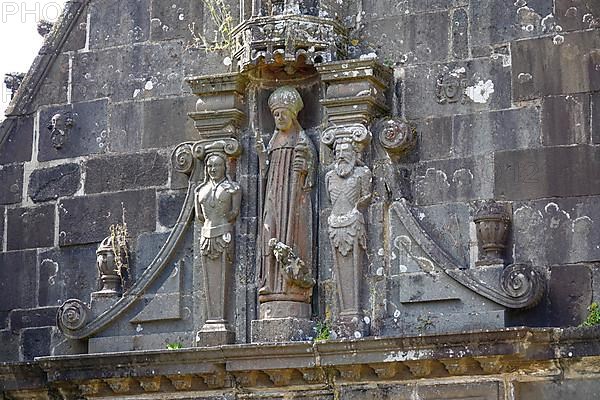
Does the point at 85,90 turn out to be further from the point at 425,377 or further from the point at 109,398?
the point at 425,377

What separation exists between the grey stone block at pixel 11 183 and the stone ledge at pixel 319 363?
148 cm

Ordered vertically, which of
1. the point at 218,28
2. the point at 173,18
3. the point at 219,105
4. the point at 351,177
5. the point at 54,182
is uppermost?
the point at 173,18

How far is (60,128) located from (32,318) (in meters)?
1.55

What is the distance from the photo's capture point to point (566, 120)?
12.9m

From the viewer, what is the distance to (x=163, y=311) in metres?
13.8

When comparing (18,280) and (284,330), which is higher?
(18,280)

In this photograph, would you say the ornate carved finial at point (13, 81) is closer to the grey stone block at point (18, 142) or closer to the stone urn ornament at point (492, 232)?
the grey stone block at point (18, 142)

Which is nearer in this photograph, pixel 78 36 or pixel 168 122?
pixel 168 122

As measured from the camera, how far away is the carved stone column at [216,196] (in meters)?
13.5

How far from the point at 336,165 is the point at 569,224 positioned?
5.84 feet

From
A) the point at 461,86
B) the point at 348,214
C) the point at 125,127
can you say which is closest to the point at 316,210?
the point at 348,214

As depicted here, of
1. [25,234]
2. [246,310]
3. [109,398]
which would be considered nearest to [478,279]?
[246,310]

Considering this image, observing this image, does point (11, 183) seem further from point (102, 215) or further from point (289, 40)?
point (289, 40)

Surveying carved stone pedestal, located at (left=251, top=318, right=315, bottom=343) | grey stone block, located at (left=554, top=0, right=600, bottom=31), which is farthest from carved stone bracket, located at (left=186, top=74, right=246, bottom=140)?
grey stone block, located at (left=554, top=0, right=600, bottom=31)
